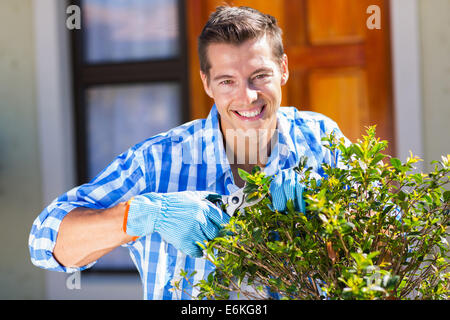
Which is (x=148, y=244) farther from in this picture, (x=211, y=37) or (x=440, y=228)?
(x=440, y=228)

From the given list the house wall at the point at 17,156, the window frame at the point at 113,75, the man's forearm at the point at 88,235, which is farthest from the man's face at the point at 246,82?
the house wall at the point at 17,156

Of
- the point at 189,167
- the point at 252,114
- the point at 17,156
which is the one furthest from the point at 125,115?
the point at 252,114

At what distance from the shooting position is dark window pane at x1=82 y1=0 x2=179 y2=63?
3297 mm

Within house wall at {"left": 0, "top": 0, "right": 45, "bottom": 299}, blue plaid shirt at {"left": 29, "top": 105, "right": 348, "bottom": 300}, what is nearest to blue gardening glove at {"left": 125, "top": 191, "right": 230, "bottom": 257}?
blue plaid shirt at {"left": 29, "top": 105, "right": 348, "bottom": 300}

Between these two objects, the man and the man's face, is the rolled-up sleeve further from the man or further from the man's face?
the man's face

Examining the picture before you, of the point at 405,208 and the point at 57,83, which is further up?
the point at 57,83

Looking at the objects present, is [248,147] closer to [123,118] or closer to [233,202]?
[233,202]

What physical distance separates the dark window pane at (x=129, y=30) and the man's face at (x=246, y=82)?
171 centimetres

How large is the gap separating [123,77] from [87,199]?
1.89 meters

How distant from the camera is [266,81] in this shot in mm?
1630

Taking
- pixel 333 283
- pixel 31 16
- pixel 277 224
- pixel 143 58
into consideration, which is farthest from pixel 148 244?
pixel 31 16

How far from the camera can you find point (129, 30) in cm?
338

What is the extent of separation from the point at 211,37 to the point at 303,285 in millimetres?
941

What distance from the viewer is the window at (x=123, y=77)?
3297 mm
